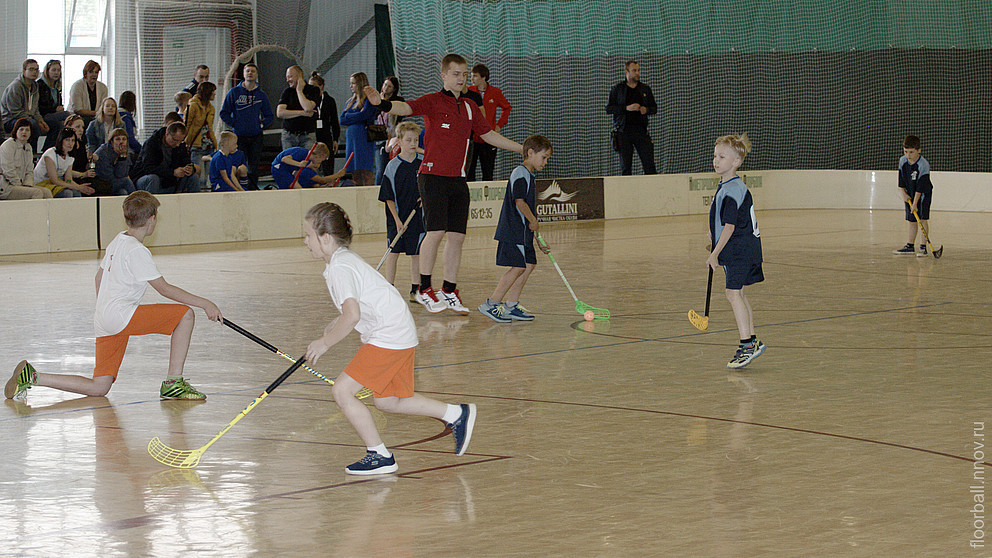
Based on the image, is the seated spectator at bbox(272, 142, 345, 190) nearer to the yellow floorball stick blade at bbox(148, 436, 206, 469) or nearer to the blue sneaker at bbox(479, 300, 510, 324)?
the blue sneaker at bbox(479, 300, 510, 324)

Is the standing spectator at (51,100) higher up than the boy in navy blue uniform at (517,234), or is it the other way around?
the standing spectator at (51,100)

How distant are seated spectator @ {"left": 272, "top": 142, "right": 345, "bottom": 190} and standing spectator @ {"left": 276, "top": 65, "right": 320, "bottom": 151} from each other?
0.24 meters

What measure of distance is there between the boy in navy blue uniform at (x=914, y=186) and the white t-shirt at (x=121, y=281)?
10961 millimetres

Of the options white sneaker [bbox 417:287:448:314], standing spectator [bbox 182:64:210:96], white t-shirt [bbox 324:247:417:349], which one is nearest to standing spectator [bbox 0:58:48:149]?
standing spectator [bbox 182:64:210:96]

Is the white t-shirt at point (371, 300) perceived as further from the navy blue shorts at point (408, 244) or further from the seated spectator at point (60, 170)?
the seated spectator at point (60, 170)

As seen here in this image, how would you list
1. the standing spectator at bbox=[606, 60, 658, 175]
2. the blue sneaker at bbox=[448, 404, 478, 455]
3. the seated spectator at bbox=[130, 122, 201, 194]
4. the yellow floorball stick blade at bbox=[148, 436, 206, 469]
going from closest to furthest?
1. the yellow floorball stick blade at bbox=[148, 436, 206, 469]
2. the blue sneaker at bbox=[448, 404, 478, 455]
3. the seated spectator at bbox=[130, 122, 201, 194]
4. the standing spectator at bbox=[606, 60, 658, 175]

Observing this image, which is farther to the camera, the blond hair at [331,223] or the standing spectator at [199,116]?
the standing spectator at [199,116]

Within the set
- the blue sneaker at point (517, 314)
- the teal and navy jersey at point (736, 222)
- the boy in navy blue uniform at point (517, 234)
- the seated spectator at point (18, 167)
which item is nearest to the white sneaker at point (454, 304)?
the boy in navy blue uniform at point (517, 234)

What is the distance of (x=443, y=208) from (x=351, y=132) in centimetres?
927

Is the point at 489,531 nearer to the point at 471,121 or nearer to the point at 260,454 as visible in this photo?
the point at 260,454

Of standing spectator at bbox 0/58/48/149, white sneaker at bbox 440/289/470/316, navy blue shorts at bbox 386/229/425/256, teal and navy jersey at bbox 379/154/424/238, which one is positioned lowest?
white sneaker at bbox 440/289/470/316

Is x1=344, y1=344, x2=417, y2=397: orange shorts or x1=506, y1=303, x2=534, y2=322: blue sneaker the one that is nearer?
x1=344, y1=344, x2=417, y2=397: orange shorts

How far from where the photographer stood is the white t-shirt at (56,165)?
16.5m

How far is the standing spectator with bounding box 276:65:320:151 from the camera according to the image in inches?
741
